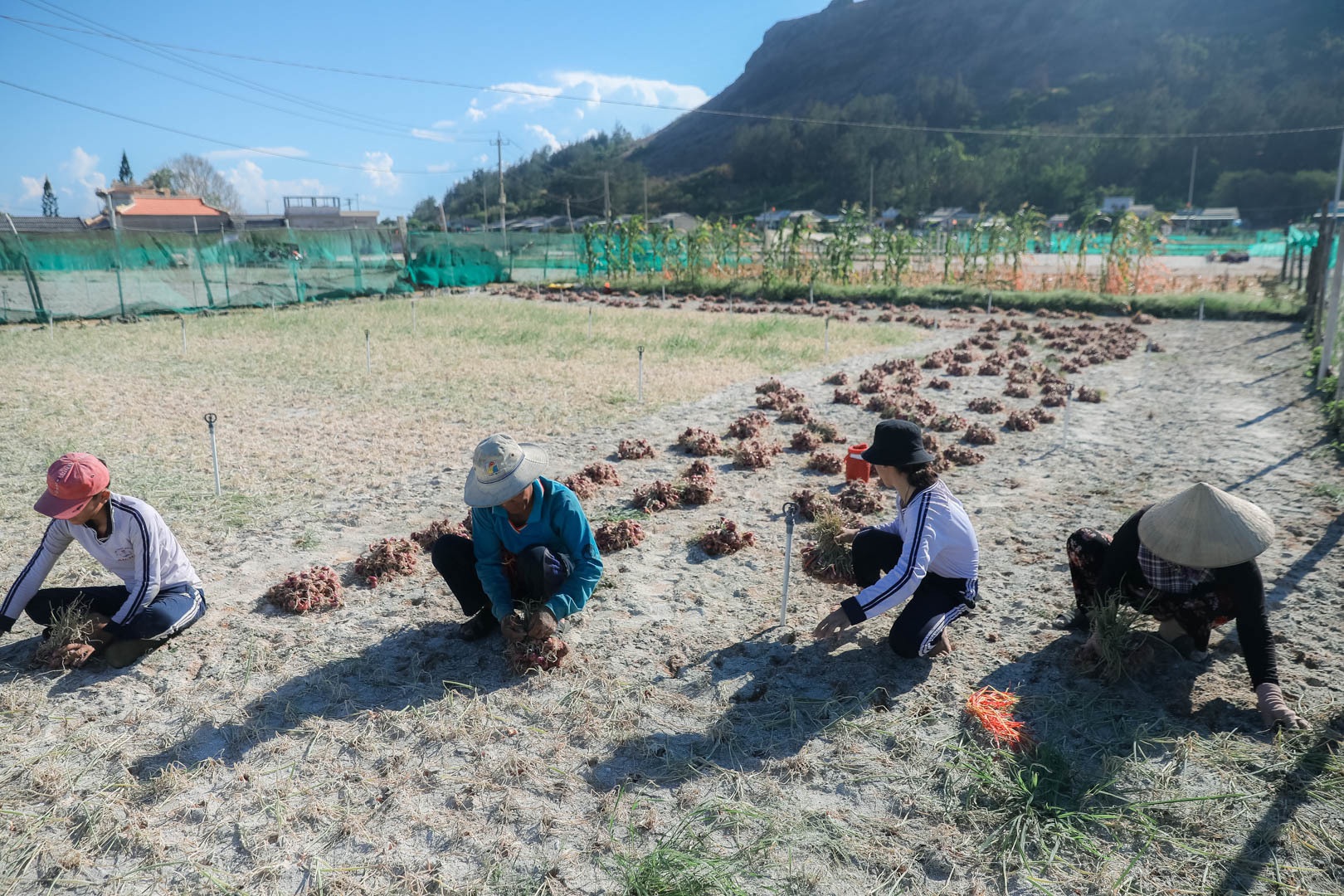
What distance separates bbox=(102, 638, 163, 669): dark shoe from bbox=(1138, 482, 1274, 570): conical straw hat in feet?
16.9

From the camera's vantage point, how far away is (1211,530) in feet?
12.2

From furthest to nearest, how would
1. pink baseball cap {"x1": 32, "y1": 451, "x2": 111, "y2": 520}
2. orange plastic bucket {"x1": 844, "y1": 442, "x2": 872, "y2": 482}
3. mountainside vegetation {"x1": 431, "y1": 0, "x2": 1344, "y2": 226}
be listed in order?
mountainside vegetation {"x1": 431, "y1": 0, "x2": 1344, "y2": 226}, orange plastic bucket {"x1": 844, "y1": 442, "x2": 872, "y2": 482}, pink baseball cap {"x1": 32, "y1": 451, "x2": 111, "y2": 520}

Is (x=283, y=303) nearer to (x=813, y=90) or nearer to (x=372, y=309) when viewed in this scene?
(x=372, y=309)

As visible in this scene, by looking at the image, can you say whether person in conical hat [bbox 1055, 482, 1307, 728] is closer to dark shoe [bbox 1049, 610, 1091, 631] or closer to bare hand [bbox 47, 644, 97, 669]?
dark shoe [bbox 1049, 610, 1091, 631]

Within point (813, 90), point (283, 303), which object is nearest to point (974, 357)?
point (283, 303)

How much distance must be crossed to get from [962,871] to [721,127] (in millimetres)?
166646

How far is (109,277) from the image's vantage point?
794 inches

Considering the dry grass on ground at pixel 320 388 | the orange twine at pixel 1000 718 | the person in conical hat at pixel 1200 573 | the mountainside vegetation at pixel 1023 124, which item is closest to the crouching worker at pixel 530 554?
the orange twine at pixel 1000 718

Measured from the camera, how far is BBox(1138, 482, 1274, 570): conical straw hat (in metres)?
3.69

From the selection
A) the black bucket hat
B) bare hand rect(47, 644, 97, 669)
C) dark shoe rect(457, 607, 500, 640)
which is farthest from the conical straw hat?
bare hand rect(47, 644, 97, 669)

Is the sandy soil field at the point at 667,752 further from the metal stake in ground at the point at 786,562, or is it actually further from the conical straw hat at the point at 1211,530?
the conical straw hat at the point at 1211,530

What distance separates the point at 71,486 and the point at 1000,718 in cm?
455

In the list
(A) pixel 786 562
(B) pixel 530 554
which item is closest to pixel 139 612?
(B) pixel 530 554

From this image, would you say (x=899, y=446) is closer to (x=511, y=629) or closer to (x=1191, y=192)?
(x=511, y=629)
